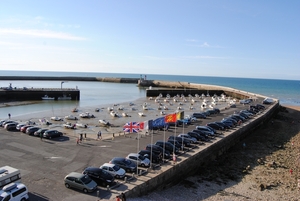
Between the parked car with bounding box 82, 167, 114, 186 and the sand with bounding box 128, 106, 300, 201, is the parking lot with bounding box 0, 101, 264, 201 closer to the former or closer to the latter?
the parked car with bounding box 82, 167, 114, 186

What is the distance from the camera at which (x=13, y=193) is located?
48.8 feet

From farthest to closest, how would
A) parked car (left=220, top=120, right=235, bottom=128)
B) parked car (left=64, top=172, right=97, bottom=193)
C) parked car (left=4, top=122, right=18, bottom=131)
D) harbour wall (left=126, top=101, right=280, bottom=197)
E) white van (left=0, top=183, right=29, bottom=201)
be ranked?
parked car (left=220, top=120, right=235, bottom=128), parked car (left=4, top=122, right=18, bottom=131), harbour wall (left=126, top=101, right=280, bottom=197), parked car (left=64, top=172, right=97, bottom=193), white van (left=0, top=183, right=29, bottom=201)

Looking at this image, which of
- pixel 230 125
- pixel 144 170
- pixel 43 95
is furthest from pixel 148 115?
pixel 43 95

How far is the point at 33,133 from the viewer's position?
32.1 m

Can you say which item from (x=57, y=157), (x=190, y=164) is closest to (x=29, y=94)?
(x=57, y=157)

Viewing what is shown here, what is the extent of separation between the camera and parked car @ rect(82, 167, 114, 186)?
1777cm

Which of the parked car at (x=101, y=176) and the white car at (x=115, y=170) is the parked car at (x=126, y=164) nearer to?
the white car at (x=115, y=170)

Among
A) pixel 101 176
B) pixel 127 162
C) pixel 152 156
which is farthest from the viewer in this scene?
pixel 152 156

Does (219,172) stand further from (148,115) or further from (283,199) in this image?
(148,115)

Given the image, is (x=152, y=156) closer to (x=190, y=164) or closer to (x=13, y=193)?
(x=190, y=164)

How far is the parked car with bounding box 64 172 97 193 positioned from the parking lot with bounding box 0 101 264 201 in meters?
0.31

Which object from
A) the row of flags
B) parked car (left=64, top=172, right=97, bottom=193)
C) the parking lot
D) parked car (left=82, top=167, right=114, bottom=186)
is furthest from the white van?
the row of flags

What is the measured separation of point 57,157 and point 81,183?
Answer: 7.63 meters

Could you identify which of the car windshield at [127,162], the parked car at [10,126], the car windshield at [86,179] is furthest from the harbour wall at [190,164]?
the parked car at [10,126]
